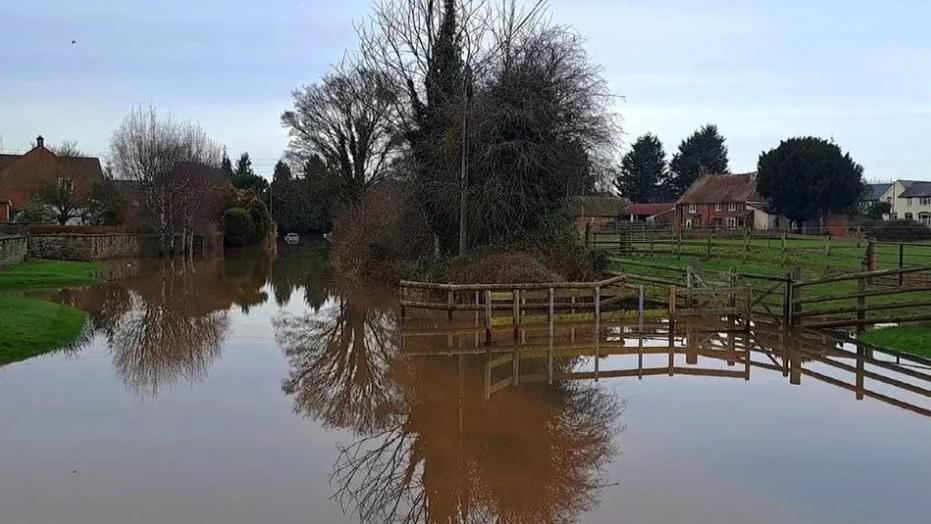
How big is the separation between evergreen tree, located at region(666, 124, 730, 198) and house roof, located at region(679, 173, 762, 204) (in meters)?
18.5

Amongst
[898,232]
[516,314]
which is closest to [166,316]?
[516,314]

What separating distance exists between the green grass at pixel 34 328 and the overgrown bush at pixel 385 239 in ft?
35.1

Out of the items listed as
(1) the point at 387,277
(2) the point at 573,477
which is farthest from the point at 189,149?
(2) the point at 573,477

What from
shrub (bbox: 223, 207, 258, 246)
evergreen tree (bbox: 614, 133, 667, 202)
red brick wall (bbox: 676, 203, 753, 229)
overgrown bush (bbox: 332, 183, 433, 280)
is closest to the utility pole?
overgrown bush (bbox: 332, 183, 433, 280)

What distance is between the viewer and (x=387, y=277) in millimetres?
29938

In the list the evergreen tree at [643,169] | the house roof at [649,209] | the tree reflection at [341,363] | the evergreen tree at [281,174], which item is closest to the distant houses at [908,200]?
the house roof at [649,209]

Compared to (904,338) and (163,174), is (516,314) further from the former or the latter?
(163,174)

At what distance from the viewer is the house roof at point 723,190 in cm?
7094

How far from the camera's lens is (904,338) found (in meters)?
14.8

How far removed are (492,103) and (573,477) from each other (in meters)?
16.4

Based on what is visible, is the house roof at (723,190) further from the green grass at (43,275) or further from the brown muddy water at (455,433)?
the brown muddy water at (455,433)

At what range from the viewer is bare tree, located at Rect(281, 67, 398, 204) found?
45938 millimetres

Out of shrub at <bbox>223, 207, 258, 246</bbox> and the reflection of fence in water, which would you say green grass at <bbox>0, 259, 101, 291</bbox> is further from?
shrub at <bbox>223, 207, 258, 246</bbox>

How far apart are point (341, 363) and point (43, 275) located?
1994cm
